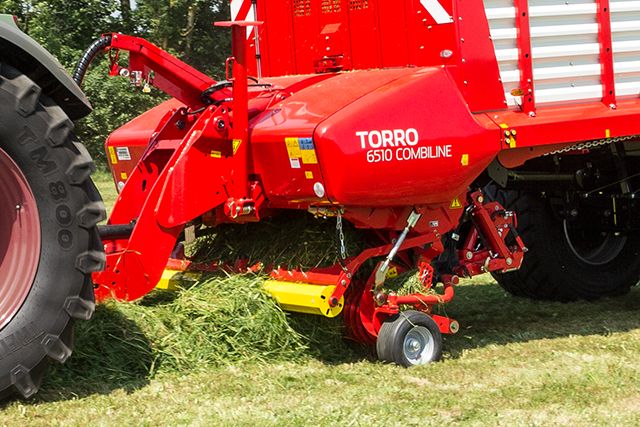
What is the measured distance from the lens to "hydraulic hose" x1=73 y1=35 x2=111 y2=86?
4.82m

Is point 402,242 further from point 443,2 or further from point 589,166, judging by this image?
point 589,166

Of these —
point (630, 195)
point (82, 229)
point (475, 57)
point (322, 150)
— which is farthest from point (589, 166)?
point (82, 229)

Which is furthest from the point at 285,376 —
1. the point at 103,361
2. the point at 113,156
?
the point at 113,156

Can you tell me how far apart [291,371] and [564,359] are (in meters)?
1.46

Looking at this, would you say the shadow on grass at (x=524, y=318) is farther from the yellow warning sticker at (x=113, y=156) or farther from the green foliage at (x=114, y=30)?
the green foliage at (x=114, y=30)

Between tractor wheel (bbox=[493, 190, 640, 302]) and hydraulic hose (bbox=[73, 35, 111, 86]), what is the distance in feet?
9.86

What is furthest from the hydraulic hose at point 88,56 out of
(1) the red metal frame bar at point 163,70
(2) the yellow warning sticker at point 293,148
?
(2) the yellow warning sticker at point 293,148

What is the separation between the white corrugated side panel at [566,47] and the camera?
5.39 meters

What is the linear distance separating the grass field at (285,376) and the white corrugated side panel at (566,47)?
144 centimetres

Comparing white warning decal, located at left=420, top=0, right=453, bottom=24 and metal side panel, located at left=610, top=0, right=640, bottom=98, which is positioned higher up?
white warning decal, located at left=420, top=0, right=453, bottom=24

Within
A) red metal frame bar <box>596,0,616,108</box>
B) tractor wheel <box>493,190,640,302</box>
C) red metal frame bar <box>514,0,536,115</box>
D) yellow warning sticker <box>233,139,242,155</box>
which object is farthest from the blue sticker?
tractor wheel <box>493,190,640,302</box>

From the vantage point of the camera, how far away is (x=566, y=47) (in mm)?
5582

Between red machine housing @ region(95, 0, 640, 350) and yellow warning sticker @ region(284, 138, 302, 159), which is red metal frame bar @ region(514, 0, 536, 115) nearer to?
red machine housing @ region(95, 0, 640, 350)

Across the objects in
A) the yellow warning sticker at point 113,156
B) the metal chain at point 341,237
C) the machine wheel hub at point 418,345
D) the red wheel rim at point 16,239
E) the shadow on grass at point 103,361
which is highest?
the red wheel rim at point 16,239
